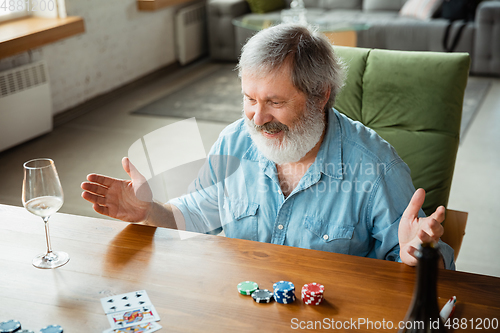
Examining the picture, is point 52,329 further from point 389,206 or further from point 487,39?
point 487,39

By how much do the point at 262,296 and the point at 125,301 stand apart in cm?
27

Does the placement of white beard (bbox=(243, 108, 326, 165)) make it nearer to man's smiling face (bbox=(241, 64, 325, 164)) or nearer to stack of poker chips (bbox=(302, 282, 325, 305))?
man's smiling face (bbox=(241, 64, 325, 164))

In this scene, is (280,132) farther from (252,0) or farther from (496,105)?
(252,0)

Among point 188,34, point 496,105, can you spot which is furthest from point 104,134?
point 496,105

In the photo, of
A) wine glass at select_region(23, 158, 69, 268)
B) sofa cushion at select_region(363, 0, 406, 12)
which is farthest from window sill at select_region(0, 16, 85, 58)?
sofa cushion at select_region(363, 0, 406, 12)

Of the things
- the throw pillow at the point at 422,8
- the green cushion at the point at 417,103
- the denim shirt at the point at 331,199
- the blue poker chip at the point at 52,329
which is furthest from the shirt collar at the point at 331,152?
the throw pillow at the point at 422,8

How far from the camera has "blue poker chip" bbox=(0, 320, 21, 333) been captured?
948mm

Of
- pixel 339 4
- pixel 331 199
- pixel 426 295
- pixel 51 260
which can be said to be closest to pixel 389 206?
pixel 331 199

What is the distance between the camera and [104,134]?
4121 mm

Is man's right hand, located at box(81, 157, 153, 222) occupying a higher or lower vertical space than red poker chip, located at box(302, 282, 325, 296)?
higher

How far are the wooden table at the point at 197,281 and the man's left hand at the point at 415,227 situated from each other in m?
0.04

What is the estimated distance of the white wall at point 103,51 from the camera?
429 cm

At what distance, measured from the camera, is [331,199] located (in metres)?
1.41

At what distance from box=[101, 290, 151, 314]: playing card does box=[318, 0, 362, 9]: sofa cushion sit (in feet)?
18.0
